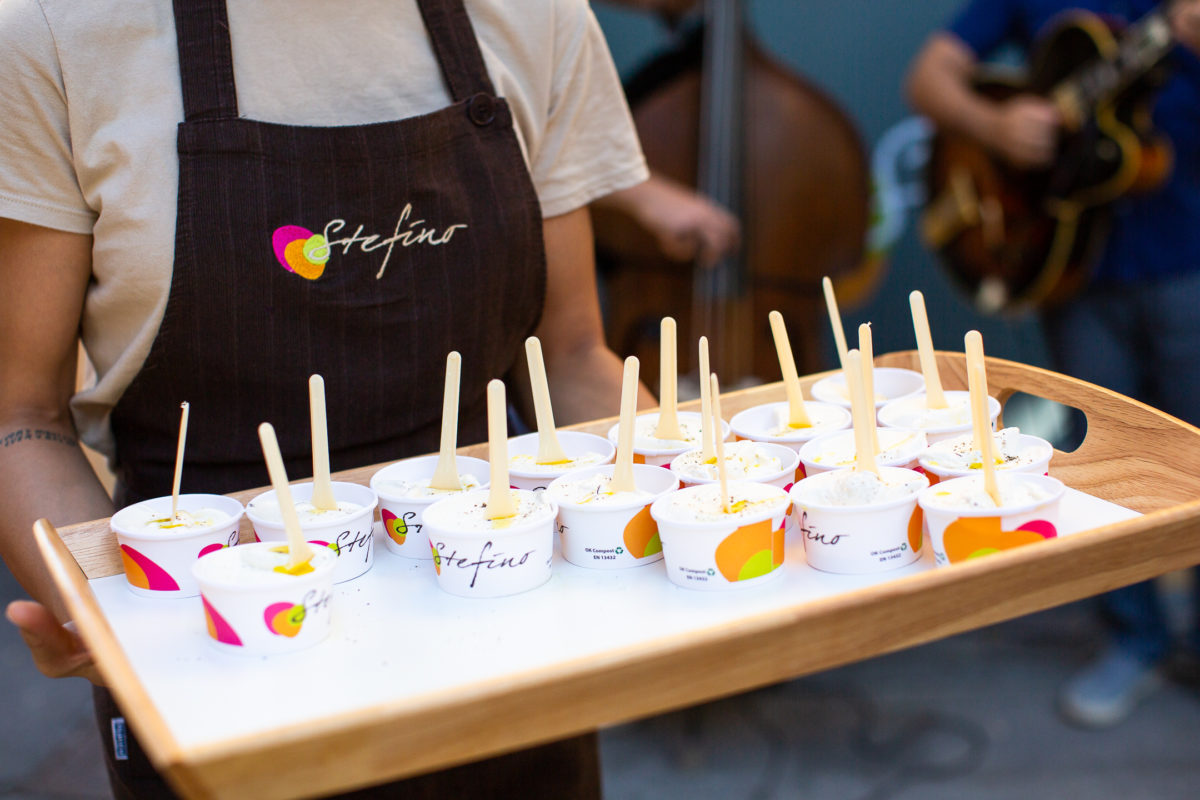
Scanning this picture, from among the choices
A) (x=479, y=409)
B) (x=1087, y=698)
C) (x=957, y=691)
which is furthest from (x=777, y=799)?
(x=479, y=409)

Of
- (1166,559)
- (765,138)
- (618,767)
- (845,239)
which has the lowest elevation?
(618,767)

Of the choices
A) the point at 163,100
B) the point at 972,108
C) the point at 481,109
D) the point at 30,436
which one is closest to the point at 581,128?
the point at 481,109

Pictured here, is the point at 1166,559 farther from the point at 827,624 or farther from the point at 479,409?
the point at 479,409

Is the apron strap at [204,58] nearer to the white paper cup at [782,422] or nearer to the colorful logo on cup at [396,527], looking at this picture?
the colorful logo on cup at [396,527]

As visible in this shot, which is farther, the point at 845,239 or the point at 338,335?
the point at 845,239

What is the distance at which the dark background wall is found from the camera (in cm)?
269

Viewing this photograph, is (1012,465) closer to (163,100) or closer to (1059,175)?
(163,100)

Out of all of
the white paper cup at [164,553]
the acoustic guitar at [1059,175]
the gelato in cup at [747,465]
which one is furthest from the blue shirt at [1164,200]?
the white paper cup at [164,553]

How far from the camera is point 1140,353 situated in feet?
7.81

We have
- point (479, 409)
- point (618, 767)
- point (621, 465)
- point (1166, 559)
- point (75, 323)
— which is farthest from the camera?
point (618, 767)

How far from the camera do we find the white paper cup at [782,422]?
3.81ft

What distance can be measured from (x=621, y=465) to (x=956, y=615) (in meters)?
0.33

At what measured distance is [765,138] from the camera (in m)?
2.50

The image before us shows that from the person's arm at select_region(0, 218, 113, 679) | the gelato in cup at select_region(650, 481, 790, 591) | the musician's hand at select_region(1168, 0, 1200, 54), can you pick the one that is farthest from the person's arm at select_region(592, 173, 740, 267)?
A: the gelato in cup at select_region(650, 481, 790, 591)
